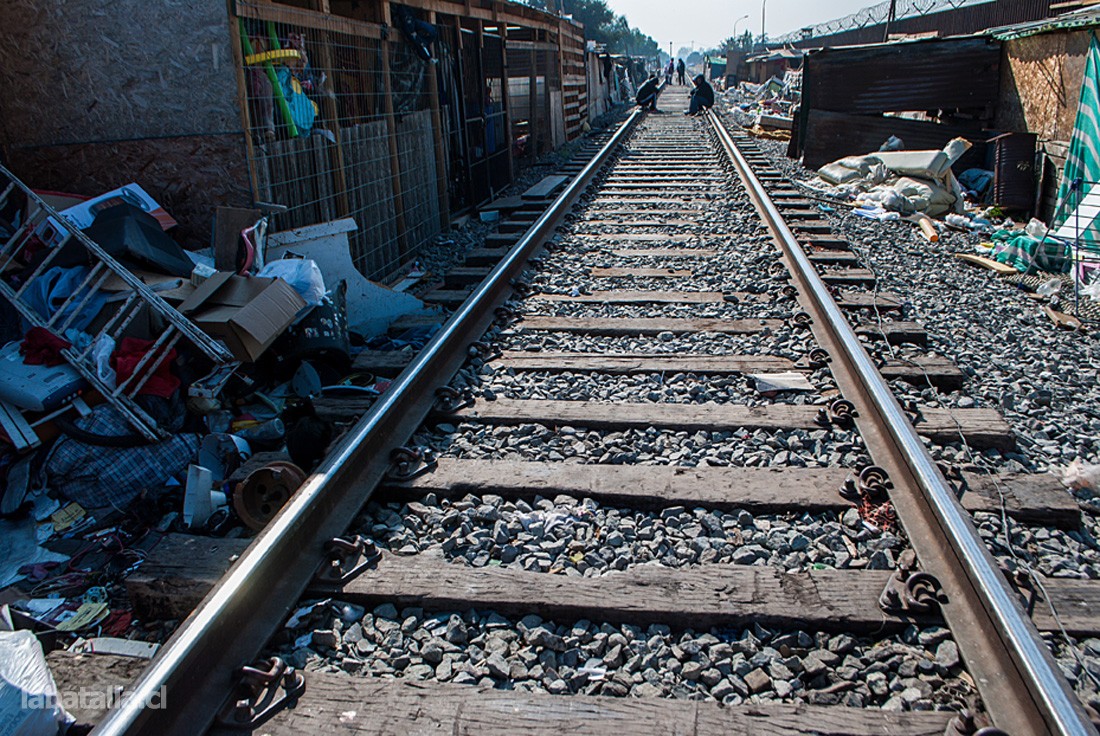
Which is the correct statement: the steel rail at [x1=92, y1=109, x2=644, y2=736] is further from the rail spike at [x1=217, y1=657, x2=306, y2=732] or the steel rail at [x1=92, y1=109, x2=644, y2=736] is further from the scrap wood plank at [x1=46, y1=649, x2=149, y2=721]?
the scrap wood plank at [x1=46, y1=649, x2=149, y2=721]

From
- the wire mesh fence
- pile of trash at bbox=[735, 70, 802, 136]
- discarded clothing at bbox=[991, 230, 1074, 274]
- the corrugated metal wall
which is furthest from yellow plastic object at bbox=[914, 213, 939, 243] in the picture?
the corrugated metal wall

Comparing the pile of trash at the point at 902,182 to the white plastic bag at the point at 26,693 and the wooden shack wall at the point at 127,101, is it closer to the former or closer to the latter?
the wooden shack wall at the point at 127,101

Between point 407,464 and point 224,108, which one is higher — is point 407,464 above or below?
below

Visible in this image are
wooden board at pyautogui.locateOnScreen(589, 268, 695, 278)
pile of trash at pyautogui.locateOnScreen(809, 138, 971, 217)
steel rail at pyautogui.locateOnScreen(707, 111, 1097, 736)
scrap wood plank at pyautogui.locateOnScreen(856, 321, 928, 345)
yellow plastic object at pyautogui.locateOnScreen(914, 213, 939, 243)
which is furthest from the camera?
pile of trash at pyautogui.locateOnScreen(809, 138, 971, 217)

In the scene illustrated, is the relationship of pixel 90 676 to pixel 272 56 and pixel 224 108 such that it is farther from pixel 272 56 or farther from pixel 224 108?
pixel 272 56

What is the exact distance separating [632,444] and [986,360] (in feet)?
7.97

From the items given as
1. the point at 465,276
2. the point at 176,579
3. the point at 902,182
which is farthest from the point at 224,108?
the point at 902,182

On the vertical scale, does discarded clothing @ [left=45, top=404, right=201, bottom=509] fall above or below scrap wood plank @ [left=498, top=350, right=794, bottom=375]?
below

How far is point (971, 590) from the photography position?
220 cm

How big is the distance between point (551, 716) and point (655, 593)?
1.81 feet

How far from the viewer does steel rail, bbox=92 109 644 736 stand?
Result: 1.85 meters

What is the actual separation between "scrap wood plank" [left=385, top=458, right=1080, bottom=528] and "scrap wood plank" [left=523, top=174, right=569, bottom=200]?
694cm

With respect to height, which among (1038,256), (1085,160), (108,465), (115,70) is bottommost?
(108,465)

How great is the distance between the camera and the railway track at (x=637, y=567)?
1935mm
